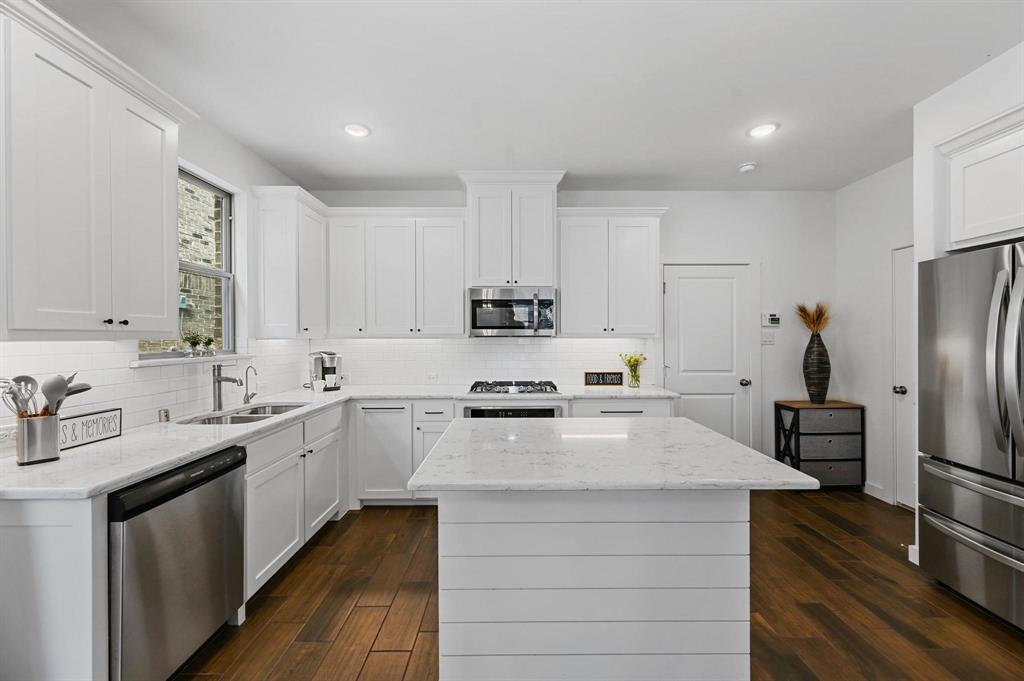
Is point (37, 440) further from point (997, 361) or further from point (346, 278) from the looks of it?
point (997, 361)

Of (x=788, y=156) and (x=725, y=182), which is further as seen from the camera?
(x=725, y=182)

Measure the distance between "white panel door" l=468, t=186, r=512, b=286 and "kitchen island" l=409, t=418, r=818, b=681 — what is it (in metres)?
2.61

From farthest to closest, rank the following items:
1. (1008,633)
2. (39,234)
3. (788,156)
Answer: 1. (788,156)
2. (1008,633)
3. (39,234)

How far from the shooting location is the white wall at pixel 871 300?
3891 millimetres

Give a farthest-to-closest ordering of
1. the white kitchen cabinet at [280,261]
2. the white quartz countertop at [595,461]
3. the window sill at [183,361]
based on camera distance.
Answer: the white kitchen cabinet at [280,261], the window sill at [183,361], the white quartz countertop at [595,461]

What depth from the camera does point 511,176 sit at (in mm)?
3973

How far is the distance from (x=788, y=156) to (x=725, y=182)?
66 cm

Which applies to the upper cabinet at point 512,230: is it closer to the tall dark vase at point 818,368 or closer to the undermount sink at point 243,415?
the undermount sink at point 243,415

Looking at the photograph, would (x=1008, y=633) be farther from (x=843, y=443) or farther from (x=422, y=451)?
(x=422, y=451)

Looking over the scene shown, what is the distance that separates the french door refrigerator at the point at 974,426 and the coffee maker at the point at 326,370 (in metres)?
4.00

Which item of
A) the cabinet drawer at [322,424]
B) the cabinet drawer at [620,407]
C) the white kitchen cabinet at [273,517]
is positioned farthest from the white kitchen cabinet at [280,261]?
the cabinet drawer at [620,407]

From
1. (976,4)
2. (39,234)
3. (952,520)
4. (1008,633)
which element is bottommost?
(1008,633)

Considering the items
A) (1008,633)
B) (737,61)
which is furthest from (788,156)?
(1008,633)

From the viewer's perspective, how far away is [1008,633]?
226 cm
